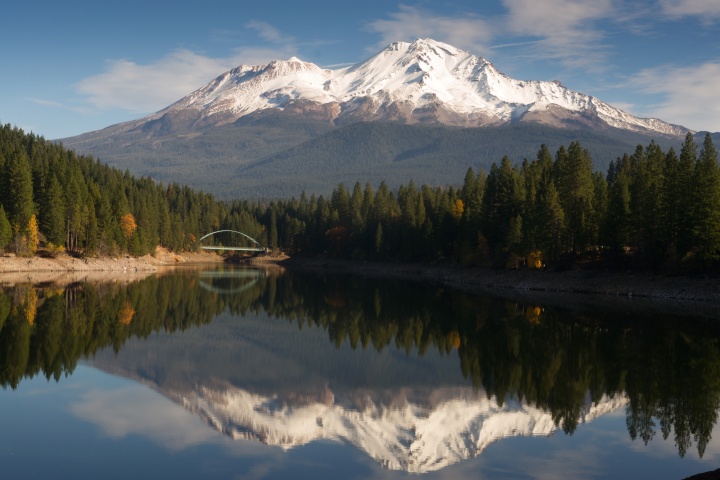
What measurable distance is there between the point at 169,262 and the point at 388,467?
480 feet

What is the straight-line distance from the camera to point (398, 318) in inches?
2404

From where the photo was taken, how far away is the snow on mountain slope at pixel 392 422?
980 inches

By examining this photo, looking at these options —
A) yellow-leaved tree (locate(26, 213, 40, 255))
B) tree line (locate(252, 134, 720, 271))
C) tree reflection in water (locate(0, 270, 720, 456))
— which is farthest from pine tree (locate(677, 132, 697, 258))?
yellow-leaved tree (locate(26, 213, 40, 255))

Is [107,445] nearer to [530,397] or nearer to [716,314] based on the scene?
[530,397]

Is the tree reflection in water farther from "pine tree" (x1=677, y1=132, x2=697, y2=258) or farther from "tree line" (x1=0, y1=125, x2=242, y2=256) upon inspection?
"tree line" (x1=0, y1=125, x2=242, y2=256)

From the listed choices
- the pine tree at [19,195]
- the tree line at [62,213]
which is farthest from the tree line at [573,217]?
the pine tree at [19,195]

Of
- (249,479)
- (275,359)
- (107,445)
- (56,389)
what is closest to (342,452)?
(249,479)

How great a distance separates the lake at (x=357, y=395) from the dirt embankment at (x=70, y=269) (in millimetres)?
37020

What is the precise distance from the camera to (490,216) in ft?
351

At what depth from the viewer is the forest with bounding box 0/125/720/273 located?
78.9 metres

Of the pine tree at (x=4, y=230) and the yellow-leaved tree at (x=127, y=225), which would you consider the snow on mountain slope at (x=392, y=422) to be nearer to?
the pine tree at (x=4, y=230)

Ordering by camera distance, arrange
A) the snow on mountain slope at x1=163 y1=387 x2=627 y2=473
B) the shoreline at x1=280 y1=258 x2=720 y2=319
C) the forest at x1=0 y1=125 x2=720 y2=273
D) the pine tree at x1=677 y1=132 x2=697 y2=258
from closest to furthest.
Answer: the snow on mountain slope at x1=163 y1=387 x2=627 y2=473
the shoreline at x1=280 y1=258 x2=720 y2=319
the pine tree at x1=677 y1=132 x2=697 y2=258
the forest at x1=0 y1=125 x2=720 y2=273

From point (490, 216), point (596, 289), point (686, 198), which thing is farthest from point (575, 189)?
point (686, 198)

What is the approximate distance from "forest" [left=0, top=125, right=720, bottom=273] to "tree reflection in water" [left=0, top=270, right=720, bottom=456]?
16.9 metres
